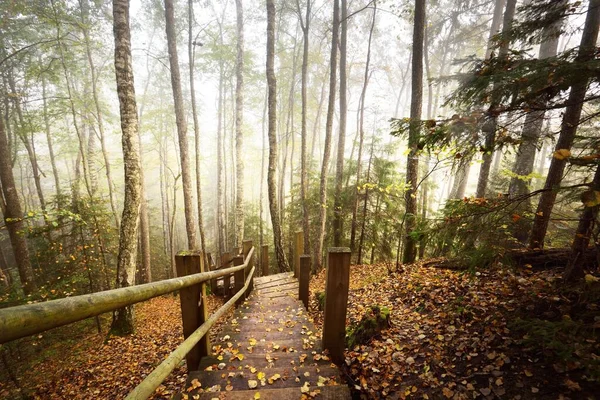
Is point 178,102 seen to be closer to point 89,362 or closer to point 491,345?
point 89,362

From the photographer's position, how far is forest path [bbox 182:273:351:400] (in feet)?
7.59

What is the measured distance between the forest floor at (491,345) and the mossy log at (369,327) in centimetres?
8

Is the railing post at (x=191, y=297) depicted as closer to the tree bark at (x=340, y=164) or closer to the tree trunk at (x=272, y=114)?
the tree trunk at (x=272, y=114)

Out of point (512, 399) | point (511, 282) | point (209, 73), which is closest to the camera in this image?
point (512, 399)

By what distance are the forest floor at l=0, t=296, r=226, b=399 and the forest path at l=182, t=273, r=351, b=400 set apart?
1071 millimetres

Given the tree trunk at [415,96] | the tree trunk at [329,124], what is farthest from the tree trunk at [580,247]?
the tree trunk at [329,124]

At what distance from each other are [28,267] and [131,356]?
730 cm

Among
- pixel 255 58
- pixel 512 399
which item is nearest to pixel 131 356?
pixel 512 399

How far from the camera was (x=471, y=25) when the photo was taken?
50.0 feet

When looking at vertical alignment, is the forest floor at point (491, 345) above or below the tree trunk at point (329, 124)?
below

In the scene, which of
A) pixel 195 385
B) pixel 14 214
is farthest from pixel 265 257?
pixel 14 214

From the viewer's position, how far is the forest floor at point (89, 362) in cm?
444

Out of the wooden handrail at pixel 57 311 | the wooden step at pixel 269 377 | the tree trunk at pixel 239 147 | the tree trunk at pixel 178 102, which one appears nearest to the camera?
the wooden handrail at pixel 57 311

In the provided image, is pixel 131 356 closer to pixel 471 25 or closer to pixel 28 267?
pixel 28 267
